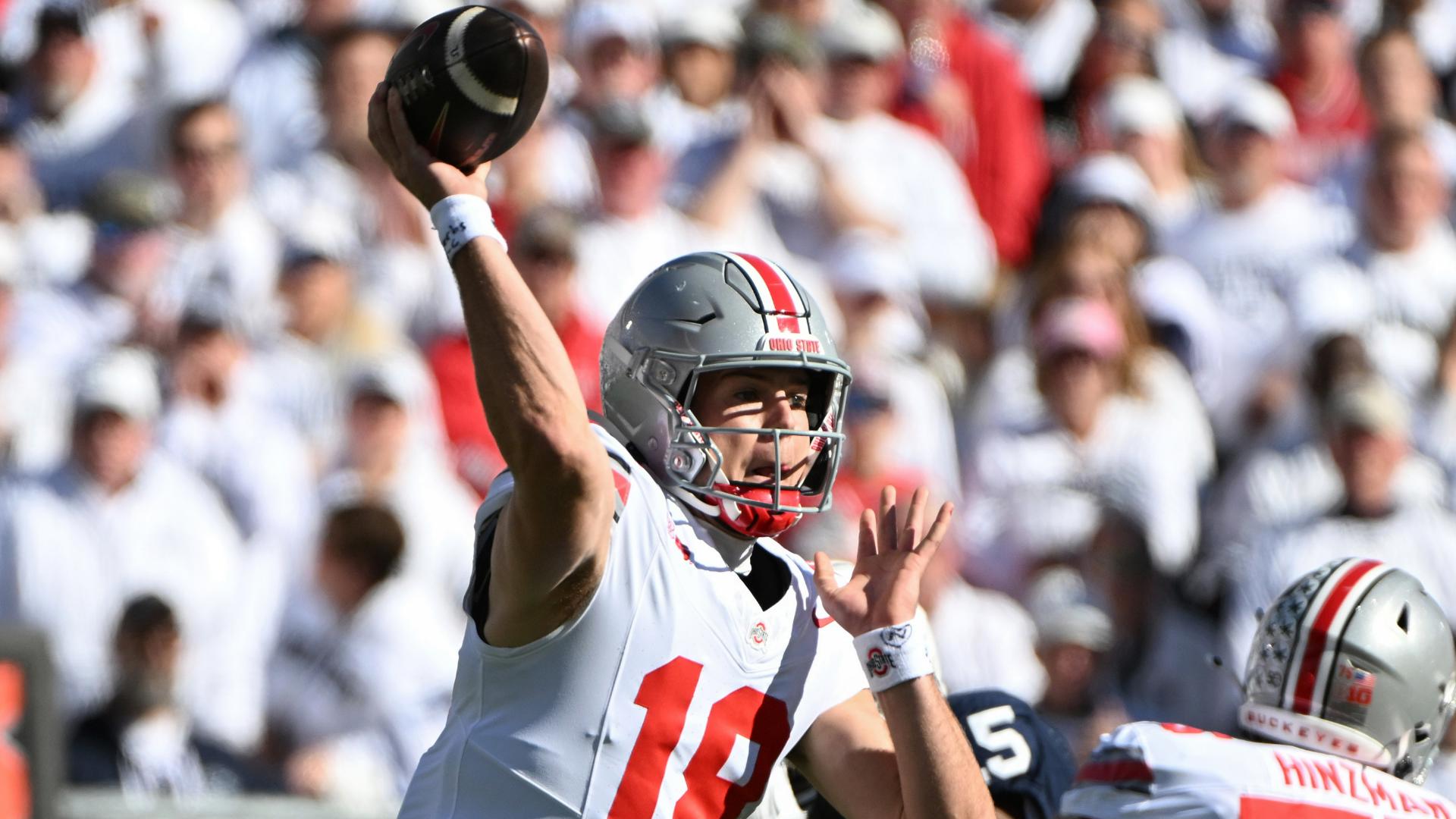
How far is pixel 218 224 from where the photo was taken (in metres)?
8.59

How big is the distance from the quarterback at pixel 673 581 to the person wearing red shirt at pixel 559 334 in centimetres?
432

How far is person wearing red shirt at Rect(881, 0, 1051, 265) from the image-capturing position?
10203 mm

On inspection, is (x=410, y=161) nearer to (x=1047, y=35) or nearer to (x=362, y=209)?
(x=362, y=209)

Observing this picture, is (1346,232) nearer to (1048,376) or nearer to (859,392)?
(1048,376)

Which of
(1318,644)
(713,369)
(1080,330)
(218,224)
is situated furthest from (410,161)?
(1080,330)

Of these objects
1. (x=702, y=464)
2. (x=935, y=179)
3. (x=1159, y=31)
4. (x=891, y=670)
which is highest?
(x=1159, y=31)

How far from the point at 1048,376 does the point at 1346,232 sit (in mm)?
2004

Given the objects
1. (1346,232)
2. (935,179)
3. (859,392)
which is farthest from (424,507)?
(1346,232)

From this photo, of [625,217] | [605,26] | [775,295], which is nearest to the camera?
[775,295]

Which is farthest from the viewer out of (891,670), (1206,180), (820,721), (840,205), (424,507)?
(1206,180)

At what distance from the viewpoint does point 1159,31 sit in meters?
11.1

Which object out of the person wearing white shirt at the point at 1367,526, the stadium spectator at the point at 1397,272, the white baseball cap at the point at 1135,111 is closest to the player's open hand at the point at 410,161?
the person wearing white shirt at the point at 1367,526

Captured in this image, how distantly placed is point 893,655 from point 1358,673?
3.63 feet

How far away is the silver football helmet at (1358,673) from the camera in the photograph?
13.3 ft
